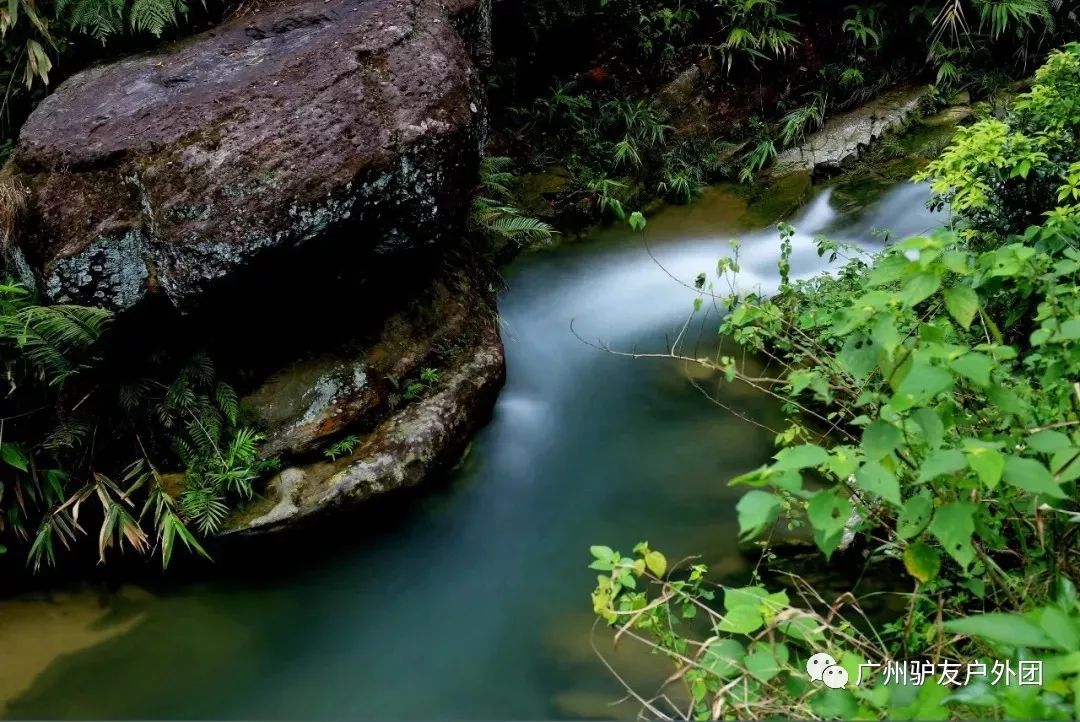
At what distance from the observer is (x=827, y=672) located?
1.82 m

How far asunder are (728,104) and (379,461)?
5.20m

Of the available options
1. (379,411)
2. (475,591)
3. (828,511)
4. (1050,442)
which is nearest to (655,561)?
(828,511)

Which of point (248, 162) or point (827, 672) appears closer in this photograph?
→ point (827, 672)

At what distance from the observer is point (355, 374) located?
4.60m

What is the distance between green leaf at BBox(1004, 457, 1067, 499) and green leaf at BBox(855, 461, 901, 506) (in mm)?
230

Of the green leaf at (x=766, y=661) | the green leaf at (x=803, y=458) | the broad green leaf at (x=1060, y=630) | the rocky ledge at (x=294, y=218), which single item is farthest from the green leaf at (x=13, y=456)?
the broad green leaf at (x=1060, y=630)

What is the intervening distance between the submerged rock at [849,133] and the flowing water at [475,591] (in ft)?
5.11

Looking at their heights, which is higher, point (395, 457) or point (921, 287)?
point (921, 287)

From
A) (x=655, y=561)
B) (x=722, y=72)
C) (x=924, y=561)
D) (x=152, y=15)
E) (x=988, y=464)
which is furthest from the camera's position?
(x=722, y=72)

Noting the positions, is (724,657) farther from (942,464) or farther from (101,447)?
(101,447)

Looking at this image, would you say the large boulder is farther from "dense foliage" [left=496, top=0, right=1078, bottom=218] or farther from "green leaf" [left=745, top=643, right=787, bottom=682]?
"green leaf" [left=745, top=643, right=787, bottom=682]

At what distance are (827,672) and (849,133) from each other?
630cm

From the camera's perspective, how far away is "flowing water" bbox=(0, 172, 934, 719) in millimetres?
3488

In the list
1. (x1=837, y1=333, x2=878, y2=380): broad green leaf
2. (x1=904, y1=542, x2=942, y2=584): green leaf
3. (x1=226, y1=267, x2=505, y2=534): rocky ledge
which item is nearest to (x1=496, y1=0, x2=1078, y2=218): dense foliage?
(x1=226, y1=267, x2=505, y2=534): rocky ledge
